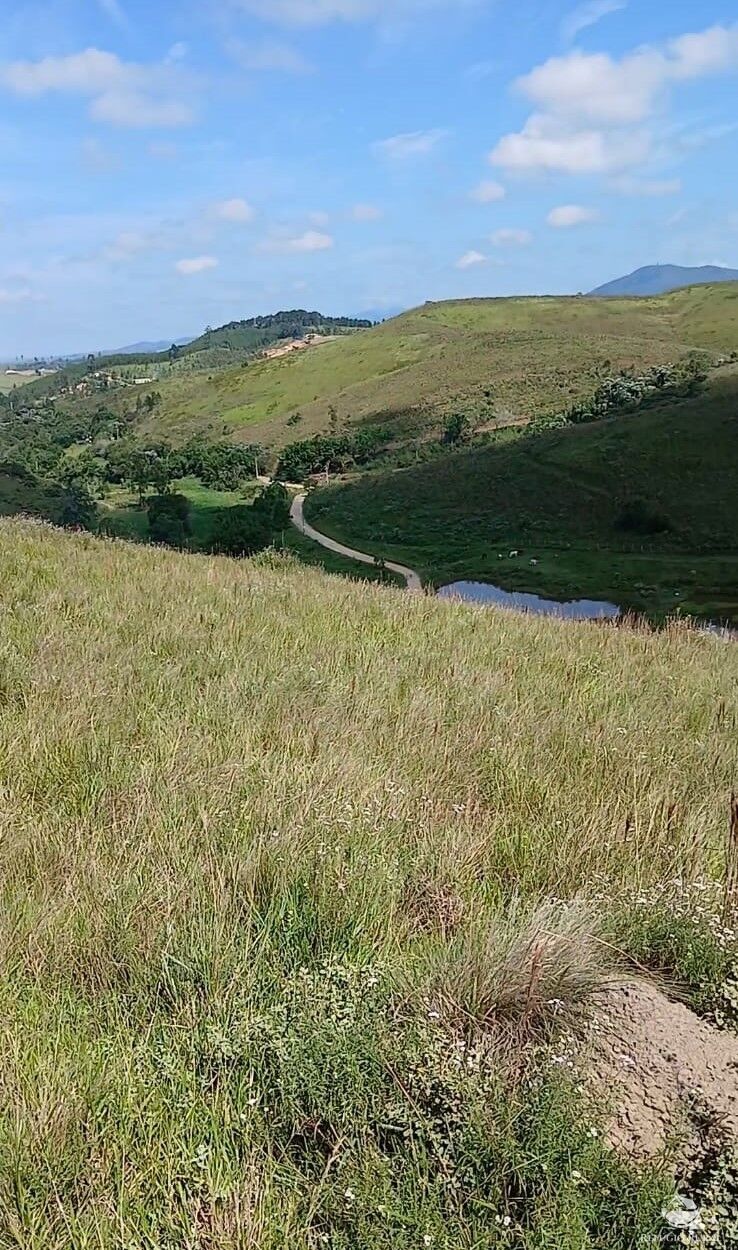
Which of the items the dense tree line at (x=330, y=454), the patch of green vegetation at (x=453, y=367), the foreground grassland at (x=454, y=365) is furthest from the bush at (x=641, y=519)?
the dense tree line at (x=330, y=454)

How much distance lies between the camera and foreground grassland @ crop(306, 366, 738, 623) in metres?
50.7

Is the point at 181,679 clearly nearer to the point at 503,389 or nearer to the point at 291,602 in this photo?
the point at 291,602

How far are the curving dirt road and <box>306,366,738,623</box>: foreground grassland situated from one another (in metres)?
1.40

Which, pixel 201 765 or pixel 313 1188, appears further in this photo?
pixel 201 765

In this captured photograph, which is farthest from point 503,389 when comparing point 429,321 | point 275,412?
point 429,321

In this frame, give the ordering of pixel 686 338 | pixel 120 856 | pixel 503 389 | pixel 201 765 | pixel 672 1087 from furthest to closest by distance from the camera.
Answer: pixel 686 338 < pixel 503 389 < pixel 201 765 < pixel 120 856 < pixel 672 1087

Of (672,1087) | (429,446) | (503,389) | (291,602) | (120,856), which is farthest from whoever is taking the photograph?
(503,389)

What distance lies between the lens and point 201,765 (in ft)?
11.0

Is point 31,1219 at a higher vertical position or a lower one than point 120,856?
lower

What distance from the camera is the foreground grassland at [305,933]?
5.29ft

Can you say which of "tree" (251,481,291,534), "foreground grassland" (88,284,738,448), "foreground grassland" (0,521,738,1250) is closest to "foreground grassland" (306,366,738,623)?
"tree" (251,481,291,534)

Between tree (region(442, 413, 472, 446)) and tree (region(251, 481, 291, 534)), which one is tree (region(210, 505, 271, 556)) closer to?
tree (region(251, 481, 291, 534))

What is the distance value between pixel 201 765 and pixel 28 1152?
5.87 feet

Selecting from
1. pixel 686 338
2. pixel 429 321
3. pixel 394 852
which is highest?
pixel 429 321
